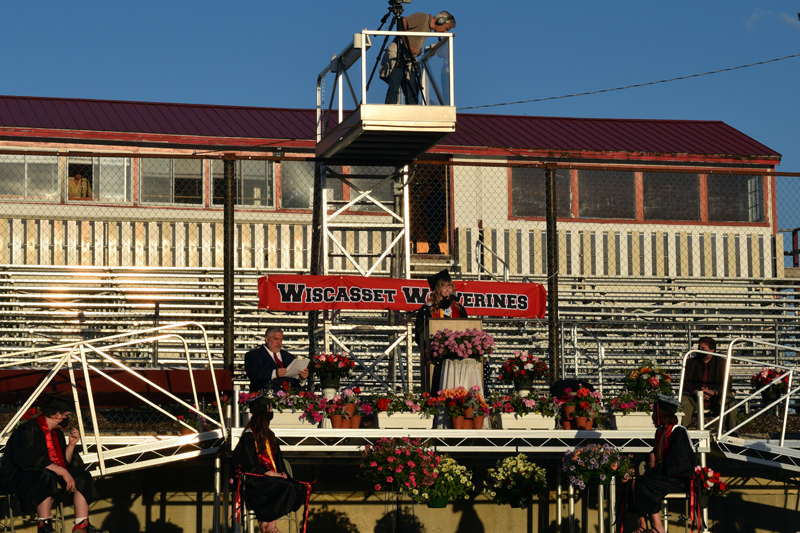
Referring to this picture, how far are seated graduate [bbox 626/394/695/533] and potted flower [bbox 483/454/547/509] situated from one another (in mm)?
979

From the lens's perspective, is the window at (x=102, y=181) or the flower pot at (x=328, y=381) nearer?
the flower pot at (x=328, y=381)

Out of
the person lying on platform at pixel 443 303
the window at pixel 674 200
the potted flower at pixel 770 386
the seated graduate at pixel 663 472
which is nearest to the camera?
the seated graduate at pixel 663 472

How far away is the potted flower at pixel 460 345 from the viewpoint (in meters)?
10.6

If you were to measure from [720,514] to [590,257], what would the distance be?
1207 cm

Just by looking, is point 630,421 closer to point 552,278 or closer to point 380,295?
point 552,278

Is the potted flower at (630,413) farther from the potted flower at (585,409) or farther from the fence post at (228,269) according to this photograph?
the fence post at (228,269)

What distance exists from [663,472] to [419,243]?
→ 13681 mm

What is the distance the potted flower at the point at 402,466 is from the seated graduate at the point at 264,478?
78 cm

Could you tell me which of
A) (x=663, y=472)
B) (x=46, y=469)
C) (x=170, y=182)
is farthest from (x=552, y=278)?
(x=170, y=182)

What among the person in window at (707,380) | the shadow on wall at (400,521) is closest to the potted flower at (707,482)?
the person in window at (707,380)

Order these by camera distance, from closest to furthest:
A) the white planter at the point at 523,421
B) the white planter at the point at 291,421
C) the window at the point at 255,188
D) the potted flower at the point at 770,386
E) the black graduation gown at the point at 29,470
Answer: the black graduation gown at the point at 29,470, the white planter at the point at 291,421, the white planter at the point at 523,421, the potted flower at the point at 770,386, the window at the point at 255,188

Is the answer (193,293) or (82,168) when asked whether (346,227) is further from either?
(82,168)

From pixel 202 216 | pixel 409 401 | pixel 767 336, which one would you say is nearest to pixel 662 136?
pixel 767 336

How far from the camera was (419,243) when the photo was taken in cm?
2275
